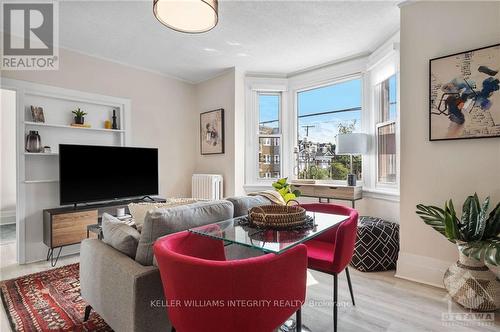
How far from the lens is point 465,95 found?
7.50 feet

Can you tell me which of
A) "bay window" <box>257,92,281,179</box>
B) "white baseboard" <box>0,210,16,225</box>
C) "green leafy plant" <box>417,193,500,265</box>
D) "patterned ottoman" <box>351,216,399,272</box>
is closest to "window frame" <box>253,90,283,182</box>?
"bay window" <box>257,92,281,179</box>

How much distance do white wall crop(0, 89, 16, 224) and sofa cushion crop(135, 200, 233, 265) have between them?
5501mm

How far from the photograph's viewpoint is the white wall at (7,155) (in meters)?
5.11

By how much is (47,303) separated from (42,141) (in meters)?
2.06

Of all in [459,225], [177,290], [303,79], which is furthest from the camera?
[303,79]

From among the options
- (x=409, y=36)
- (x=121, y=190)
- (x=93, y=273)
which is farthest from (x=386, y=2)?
(x=121, y=190)

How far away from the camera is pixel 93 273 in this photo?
5.57 ft

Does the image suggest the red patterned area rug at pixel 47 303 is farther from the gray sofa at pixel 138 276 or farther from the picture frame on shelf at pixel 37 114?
the picture frame on shelf at pixel 37 114

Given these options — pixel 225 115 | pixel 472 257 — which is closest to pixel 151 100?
pixel 225 115

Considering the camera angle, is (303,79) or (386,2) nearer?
(386,2)

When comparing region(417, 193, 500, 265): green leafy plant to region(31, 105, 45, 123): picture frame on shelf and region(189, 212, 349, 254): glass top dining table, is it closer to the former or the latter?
region(189, 212, 349, 254): glass top dining table

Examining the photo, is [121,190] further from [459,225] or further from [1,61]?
[459,225]

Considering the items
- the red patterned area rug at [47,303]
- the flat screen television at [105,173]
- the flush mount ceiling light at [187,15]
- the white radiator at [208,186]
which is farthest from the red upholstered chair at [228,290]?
the white radiator at [208,186]

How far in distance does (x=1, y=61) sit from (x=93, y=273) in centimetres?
298
